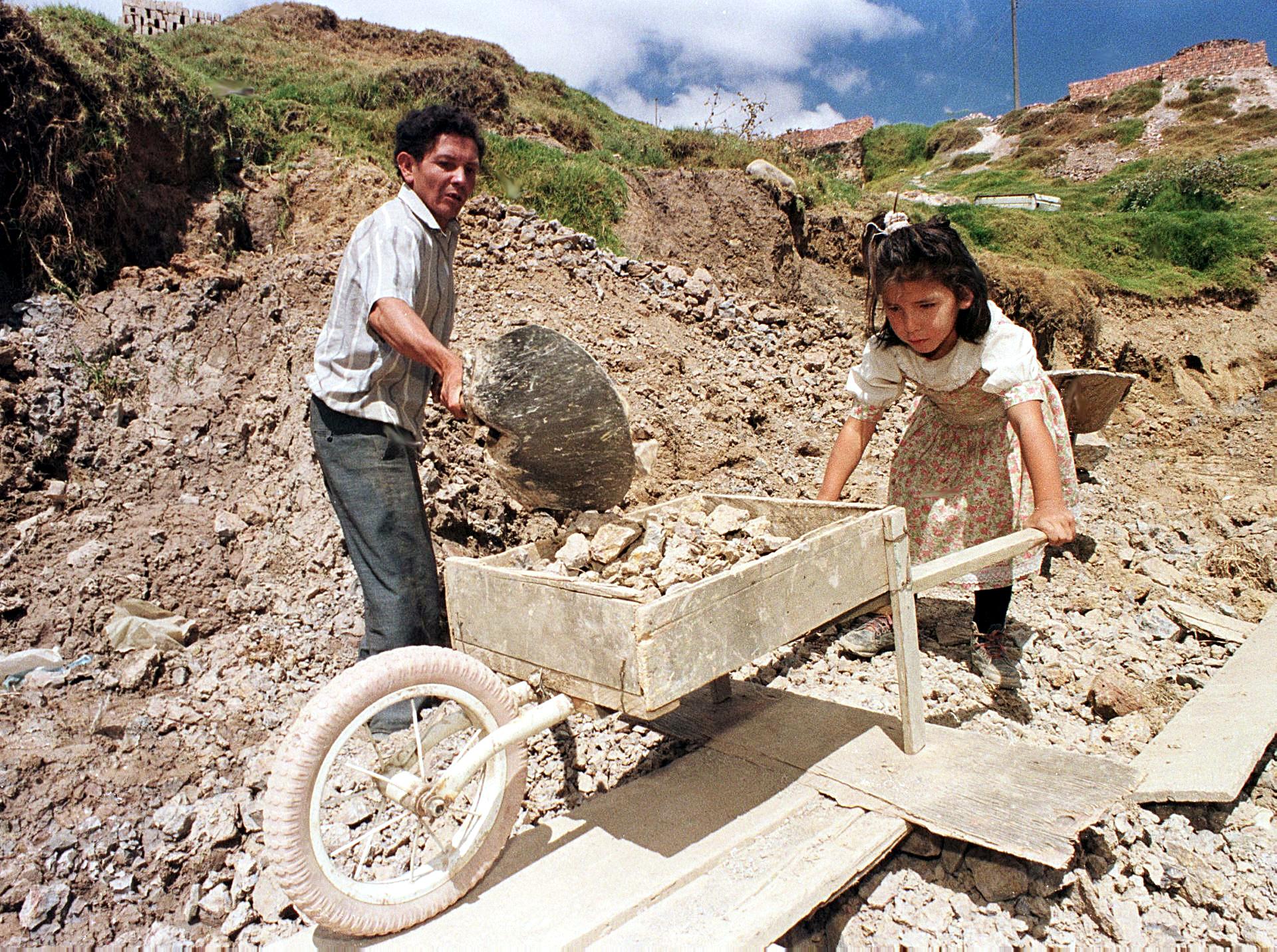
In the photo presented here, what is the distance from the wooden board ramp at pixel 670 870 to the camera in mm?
1659

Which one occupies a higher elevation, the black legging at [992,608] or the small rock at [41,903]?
the black legging at [992,608]

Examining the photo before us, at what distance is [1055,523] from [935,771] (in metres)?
0.83

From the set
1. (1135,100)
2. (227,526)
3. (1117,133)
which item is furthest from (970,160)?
(227,526)

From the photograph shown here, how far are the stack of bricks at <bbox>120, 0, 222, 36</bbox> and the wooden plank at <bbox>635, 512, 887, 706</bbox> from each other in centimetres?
2260

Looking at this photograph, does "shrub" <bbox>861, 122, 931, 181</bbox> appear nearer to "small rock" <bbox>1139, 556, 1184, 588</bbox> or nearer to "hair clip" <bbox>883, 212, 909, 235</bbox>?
"small rock" <bbox>1139, 556, 1184, 588</bbox>

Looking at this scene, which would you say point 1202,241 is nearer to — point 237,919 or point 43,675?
point 237,919

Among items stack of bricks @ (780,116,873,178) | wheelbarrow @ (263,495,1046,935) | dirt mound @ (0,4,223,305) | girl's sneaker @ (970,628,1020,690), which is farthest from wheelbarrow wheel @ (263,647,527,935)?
stack of bricks @ (780,116,873,178)

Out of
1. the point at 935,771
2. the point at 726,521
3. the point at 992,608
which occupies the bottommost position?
the point at 935,771

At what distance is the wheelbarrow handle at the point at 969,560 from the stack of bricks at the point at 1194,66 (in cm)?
3620

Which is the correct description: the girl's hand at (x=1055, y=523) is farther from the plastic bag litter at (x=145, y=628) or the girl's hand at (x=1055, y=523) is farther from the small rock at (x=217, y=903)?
the plastic bag litter at (x=145, y=628)

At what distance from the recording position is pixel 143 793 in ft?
8.84

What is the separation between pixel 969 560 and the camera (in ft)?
7.23

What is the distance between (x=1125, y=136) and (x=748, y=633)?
3266 cm

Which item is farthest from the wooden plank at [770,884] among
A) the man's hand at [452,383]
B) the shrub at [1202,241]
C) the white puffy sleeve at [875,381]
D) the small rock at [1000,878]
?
the shrub at [1202,241]
